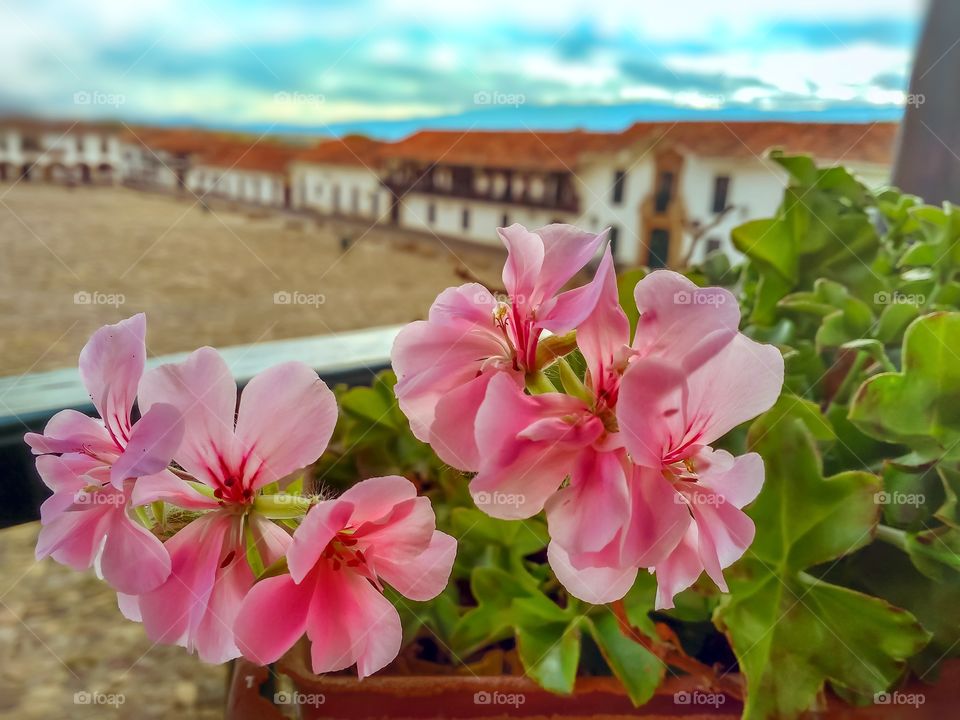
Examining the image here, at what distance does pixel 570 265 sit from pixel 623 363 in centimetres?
3

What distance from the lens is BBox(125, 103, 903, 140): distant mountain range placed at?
2.11 ft

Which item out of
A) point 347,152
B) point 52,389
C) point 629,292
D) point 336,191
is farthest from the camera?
point 336,191

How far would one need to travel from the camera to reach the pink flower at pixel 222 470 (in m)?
0.19

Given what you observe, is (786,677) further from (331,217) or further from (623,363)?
(331,217)

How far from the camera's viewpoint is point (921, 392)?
0.32 meters

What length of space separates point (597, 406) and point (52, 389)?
1.15 feet

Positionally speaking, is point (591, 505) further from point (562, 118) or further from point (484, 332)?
point (562, 118)

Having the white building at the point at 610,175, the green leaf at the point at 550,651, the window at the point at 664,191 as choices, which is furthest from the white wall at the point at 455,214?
the green leaf at the point at 550,651

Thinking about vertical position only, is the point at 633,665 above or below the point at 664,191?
below

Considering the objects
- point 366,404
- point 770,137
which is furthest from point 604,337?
point 770,137

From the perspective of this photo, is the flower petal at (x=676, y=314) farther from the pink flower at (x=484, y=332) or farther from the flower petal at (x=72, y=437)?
the flower petal at (x=72, y=437)

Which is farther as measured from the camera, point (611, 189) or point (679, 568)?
point (611, 189)

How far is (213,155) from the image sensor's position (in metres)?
0.72

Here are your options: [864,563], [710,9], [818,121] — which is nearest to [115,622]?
[864,563]
